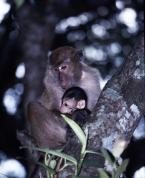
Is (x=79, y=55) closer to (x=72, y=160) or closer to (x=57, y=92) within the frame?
(x=57, y=92)

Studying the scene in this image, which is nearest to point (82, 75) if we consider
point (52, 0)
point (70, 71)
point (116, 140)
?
point (70, 71)

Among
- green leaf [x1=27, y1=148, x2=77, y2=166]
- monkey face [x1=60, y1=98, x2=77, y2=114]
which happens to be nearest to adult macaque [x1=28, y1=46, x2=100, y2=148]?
monkey face [x1=60, y1=98, x2=77, y2=114]

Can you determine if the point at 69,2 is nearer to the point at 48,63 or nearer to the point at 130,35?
the point at 130,35

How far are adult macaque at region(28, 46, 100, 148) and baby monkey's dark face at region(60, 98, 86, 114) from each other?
22.0 inches

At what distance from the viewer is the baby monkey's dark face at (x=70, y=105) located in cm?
430

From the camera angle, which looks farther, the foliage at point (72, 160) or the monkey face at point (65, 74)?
the monkey face at point (65, 74)

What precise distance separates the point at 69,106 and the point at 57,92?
1024 mm

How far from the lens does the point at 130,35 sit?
723 centimetres

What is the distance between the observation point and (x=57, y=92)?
535cm

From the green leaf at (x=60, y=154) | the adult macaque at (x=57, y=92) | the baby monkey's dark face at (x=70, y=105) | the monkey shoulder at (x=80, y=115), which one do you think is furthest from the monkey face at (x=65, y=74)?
the green leaf at (x=60, y=154)

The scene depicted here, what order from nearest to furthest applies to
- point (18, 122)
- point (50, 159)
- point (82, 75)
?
1. point (50, 159)
2. point (82, 75)
3. point (18, 122)

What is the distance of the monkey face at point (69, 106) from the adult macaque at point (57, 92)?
0.55 m

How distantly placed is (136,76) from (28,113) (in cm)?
210

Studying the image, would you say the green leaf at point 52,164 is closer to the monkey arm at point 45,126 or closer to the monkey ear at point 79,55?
the monkey arm at point 45,126
